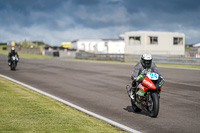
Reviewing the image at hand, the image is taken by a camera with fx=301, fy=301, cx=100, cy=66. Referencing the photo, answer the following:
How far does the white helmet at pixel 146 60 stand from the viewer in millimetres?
7617

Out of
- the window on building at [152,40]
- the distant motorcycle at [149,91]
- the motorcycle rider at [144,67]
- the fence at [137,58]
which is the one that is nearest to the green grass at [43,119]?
the distant motorcycle at [149,91]

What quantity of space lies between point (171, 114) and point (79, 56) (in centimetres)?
4540

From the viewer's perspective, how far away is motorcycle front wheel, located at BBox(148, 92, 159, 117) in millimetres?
7122

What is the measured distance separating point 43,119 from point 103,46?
220ft

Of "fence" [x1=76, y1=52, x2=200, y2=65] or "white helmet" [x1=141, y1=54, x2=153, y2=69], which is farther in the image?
"fence" [x1=76, y1=52, x2=200, y2=65]

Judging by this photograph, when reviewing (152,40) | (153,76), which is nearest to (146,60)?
(153,76)

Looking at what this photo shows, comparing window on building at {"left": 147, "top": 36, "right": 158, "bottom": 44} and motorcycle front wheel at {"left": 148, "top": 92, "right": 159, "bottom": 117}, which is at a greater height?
window on building at {"left": 147, "top": 36, "right": 158, "bottom": 44}

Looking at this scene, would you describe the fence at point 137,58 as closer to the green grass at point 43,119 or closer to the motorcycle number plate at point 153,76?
the green grass at point 43,119

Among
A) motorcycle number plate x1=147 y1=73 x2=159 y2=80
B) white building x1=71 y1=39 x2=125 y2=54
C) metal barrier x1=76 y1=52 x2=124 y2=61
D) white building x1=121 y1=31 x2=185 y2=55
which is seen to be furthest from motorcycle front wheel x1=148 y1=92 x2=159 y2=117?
white building x1=71 y1=39 x2=125 y2=54

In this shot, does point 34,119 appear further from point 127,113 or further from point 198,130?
point 198,130

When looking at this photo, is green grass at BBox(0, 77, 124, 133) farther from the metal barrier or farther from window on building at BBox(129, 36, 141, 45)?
window on building at BBox(129, 36, 141, 45)

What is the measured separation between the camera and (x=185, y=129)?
6.41 metres

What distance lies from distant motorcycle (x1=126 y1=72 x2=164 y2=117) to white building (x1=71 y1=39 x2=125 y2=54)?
53.6m

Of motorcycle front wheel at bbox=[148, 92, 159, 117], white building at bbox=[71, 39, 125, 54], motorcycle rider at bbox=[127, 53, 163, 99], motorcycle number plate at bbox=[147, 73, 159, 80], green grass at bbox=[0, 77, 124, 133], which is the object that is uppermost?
white building at bbox=[71, 39, 125, 54]
